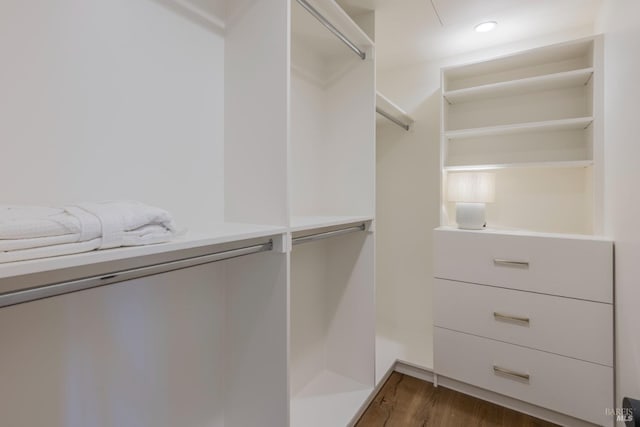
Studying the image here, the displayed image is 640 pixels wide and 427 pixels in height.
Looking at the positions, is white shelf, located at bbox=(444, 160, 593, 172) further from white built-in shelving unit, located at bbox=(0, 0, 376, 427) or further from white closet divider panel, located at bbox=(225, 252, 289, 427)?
white closet divider panel, located at bbox=(225, 252, 289, 427)

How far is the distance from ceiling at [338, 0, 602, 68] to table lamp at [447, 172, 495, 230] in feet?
3.01

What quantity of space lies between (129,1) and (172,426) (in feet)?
4.69

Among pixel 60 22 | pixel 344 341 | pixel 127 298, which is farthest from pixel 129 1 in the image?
pixel 344 341

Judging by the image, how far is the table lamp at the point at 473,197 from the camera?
1864 millimetres

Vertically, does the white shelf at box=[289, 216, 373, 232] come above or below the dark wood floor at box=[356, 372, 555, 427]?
above

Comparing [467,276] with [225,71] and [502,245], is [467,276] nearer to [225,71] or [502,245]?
[502,245]

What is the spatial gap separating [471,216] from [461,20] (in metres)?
1.19

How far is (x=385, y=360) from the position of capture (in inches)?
81.8

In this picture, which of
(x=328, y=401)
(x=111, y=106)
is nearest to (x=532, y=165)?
(x=328, y=401)

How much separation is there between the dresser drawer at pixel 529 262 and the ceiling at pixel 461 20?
1.27m

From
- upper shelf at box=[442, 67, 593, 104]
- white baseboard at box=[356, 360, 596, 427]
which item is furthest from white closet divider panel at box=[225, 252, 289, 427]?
upper shelf at box=[442, 67, 593, 104]

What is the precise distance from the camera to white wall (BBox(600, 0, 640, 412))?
1127 mm

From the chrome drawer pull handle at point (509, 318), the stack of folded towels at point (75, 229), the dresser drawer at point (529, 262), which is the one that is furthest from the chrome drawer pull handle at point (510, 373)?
the stack of folded towels at point (75, 229)

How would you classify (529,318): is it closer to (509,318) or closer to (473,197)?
(509,318)
